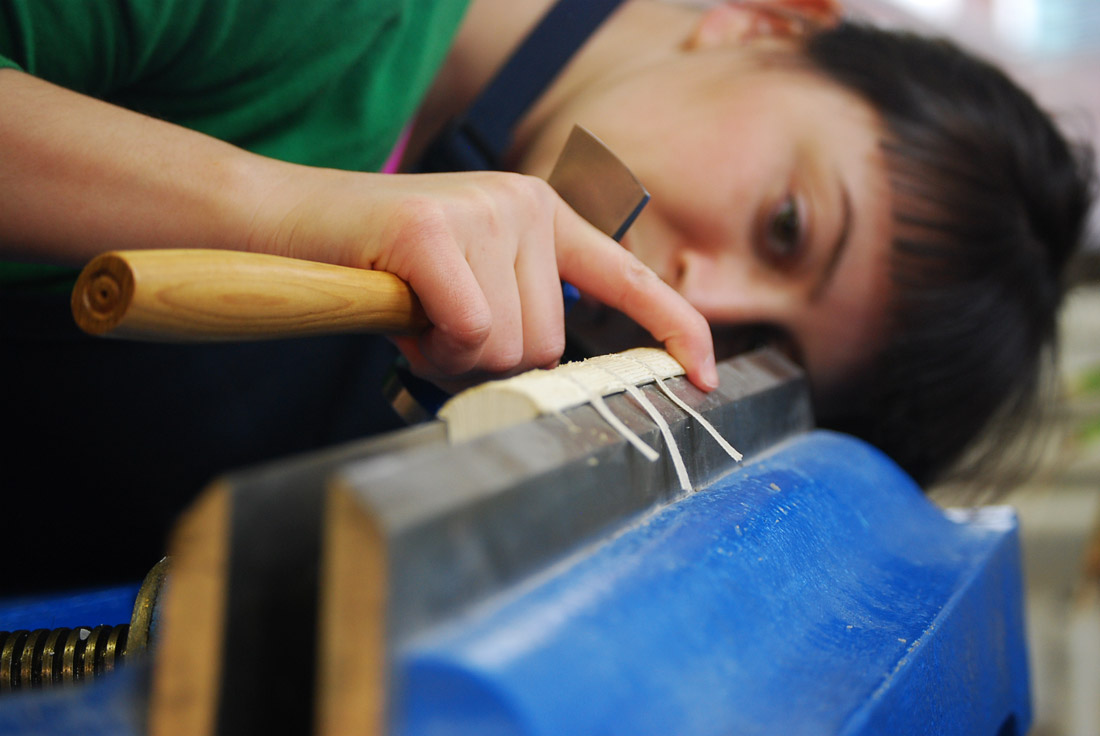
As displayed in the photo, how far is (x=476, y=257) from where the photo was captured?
1.31 feet

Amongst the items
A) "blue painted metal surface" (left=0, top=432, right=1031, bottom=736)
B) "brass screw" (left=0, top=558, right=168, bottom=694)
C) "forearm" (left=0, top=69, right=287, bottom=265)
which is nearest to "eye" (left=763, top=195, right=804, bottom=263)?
"blue painted metal surface" (left=0, top=432, right=1031, bottom=736)

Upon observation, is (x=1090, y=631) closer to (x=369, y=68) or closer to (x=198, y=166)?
(x=369, y=68)

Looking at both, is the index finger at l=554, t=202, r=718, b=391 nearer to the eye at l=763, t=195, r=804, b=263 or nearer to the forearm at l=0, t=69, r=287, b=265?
the forearm at l=0, t=69, r=287, b=265

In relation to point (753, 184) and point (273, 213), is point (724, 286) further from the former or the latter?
point (273, 213)

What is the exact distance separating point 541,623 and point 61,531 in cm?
63

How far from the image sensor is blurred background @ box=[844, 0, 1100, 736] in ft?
4.50

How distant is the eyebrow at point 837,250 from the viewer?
71 cm

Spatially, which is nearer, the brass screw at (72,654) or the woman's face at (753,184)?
the brass screw at (72,654)

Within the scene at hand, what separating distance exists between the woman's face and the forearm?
0.99 feet

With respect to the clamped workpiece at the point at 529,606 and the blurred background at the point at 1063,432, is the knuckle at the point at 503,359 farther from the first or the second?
the blurred background at the point at 1063,432

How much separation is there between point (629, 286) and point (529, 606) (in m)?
0.26

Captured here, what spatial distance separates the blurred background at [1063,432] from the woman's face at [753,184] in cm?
44

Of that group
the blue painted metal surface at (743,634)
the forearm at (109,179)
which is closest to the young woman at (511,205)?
the forearm at (109,179)

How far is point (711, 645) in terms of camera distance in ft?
0.89
